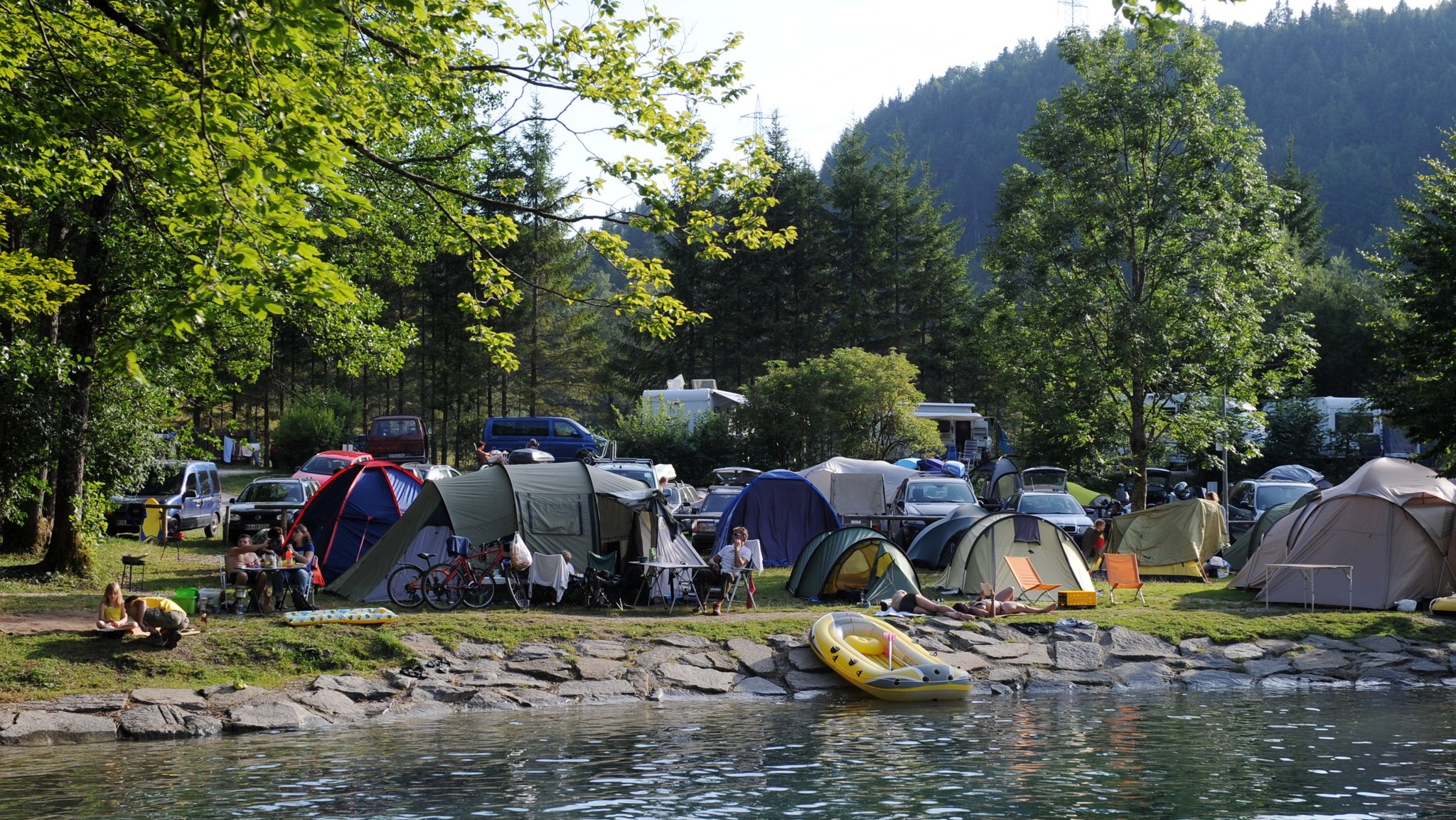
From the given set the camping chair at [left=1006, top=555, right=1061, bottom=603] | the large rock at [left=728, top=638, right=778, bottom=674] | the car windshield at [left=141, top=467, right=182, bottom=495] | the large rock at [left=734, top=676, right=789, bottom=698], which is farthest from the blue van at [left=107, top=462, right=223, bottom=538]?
the camping chair at [left=1006, top=555, right=1061, bottom=603]

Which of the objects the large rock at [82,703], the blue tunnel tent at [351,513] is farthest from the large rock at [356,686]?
the blue tunnel tent at [351,513]

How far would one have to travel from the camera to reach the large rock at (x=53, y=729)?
11.2 metres

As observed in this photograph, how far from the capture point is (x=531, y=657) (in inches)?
562

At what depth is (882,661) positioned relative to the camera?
47.7ft

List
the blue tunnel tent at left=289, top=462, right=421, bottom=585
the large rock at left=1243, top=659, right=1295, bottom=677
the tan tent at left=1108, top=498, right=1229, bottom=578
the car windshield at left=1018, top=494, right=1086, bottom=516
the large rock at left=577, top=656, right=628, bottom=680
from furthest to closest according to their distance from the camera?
the car windshield at left=1018, top=494, right=1086, bottom=516 < the tan tent at left=1108, top=498, right=1229, bottom=578 < the blue tunnel tent at left=289, top=462, right=421, bottom=585 < the large rock at left=1243, top=659, right=1295, bottom=677 < the large rock at left=577, top=656, right=628, bottom=680

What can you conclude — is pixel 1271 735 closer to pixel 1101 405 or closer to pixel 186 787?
pixel 186 787

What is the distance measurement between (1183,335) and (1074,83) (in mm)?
6192

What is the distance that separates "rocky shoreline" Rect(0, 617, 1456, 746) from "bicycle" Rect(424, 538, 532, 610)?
6.35 ft

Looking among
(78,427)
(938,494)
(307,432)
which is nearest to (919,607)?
(938,494)

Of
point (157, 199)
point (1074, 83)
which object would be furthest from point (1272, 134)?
point (157, 199)

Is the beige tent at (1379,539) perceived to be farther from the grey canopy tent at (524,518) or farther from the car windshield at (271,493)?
the car windshield at (271,493)

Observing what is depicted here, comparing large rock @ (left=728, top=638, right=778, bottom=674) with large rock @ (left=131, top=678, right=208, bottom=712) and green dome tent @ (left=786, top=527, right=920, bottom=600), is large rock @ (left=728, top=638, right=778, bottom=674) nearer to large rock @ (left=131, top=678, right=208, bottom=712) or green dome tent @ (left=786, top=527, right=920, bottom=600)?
green dome tent @ (left=786, top=527, right=920, bottom=600)

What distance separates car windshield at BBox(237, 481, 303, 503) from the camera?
945 inches

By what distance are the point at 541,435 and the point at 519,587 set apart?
812 inches
